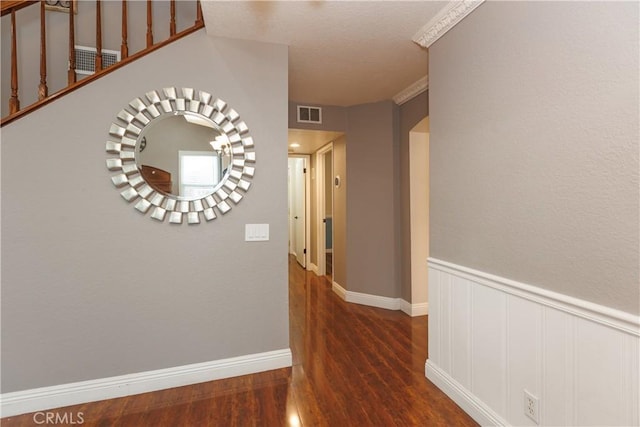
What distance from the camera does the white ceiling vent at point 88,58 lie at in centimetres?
236

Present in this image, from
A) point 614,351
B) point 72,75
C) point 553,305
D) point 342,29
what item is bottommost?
point 614,351

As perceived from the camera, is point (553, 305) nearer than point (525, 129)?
Yes

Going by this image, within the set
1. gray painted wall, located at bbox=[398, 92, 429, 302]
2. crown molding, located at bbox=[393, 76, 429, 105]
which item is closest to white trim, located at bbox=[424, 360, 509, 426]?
gray painted wall, located at bbox=[398, 92, 429, 302]

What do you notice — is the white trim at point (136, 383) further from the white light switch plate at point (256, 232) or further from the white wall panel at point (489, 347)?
the white wall panel at point (489, 347)

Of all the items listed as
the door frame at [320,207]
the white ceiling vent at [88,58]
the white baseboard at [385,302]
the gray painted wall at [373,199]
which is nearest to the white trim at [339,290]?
the white baseboard at [385,302]

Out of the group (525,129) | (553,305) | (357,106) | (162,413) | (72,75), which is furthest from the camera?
(357,106)

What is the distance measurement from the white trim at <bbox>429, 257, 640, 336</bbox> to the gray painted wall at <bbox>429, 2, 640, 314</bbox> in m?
0.03

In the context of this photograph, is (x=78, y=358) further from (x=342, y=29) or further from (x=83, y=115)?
(x=342, y=29)

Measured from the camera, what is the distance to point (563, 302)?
1.24 m

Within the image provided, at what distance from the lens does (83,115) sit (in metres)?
1.85

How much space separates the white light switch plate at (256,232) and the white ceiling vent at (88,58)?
1771 mm

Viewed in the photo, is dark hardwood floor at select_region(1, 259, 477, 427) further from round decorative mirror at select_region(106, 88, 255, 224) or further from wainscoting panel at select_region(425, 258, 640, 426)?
round decorative mirror at select_region(106, 88, 255, 224)

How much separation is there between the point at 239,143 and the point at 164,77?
0.63 meters

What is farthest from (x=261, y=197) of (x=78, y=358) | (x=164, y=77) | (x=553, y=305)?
(x=553, y=305)
